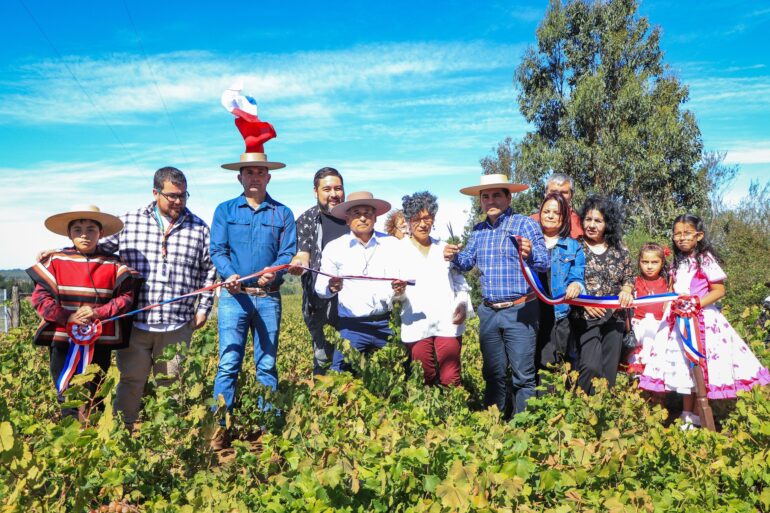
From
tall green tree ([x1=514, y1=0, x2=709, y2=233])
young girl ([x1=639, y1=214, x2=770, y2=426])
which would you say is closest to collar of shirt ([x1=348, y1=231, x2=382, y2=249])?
young girl ([x1=639, y1=214, x2=770, y2=426])

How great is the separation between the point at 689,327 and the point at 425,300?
86.4 inches

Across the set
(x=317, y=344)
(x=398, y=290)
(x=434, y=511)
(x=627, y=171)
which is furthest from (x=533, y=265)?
(x=627, y=171)

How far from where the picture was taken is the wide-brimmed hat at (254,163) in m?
4.71

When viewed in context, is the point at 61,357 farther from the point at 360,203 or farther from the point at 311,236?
the point at 360,203

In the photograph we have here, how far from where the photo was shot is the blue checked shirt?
183 inches

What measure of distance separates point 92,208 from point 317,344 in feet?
7.07

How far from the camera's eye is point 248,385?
4457 millimetres

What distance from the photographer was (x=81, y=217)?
422 centimetres

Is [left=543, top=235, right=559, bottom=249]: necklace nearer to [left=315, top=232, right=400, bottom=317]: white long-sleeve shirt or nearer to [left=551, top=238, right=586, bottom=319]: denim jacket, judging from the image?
[left=551, top=238, right=586, bottom=319]: denim jacket

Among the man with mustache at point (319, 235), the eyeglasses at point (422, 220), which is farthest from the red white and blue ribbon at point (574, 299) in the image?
the man with mustache at point (319, 235)

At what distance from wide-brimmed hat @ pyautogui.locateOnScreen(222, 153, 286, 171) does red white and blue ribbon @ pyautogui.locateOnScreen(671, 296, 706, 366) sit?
11.4 ft

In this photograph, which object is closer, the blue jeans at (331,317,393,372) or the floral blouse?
the blue jeans at (331,317,393,372)

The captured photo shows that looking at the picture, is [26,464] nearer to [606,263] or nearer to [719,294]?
[606,263]

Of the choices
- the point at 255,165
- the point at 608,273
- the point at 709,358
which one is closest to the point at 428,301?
the point at 608,273
